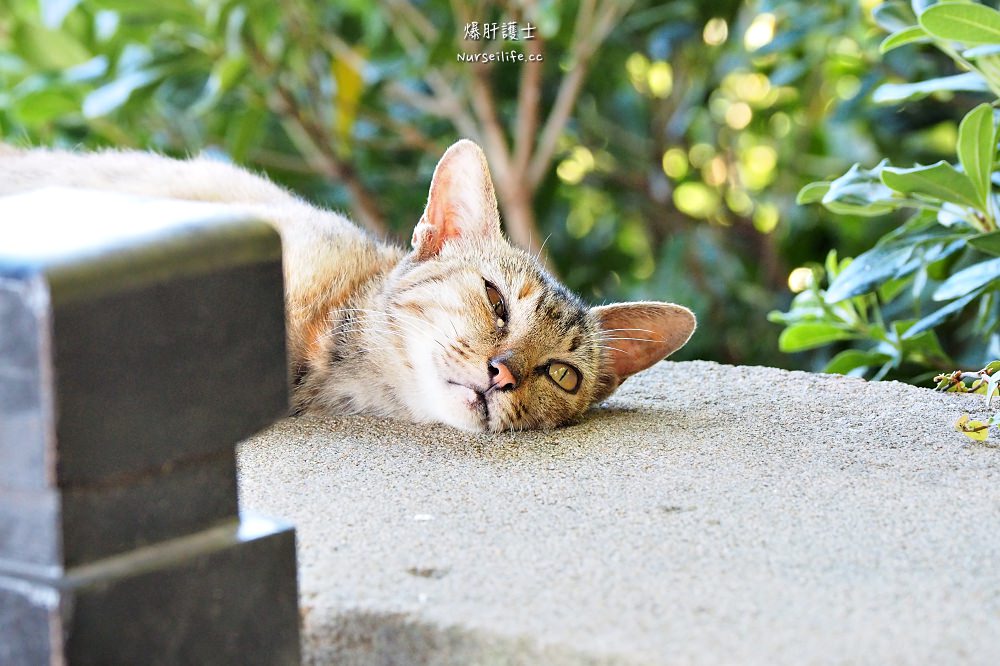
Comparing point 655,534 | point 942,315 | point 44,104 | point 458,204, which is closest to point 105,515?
point 655,534

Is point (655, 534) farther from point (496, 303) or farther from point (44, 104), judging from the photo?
point (44, 104)

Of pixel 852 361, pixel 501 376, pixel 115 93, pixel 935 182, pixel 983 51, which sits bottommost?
pixel 852 361

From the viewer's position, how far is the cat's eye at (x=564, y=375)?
A: 2.18 m

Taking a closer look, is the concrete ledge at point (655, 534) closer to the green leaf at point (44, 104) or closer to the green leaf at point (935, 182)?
the green leaf at point (935, 182)

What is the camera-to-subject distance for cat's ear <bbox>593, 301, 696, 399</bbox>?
7.63ft

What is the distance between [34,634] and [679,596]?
0.65 meters

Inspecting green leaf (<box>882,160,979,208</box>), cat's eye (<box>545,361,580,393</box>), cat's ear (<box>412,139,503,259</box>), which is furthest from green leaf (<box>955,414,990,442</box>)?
cat's ear (<box>412,139,503,259</box>)

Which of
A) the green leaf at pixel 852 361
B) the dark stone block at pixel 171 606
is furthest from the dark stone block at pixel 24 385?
the green leaf at pixel 852 361

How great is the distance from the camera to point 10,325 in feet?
3.22

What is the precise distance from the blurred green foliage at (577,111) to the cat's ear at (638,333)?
113 centimetres

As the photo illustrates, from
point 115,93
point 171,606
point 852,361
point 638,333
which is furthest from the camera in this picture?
point 115,93

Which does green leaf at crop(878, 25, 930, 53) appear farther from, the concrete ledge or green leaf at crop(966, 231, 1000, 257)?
the concrete ledge

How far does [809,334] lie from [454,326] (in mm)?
819

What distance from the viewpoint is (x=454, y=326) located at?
7.05ft
